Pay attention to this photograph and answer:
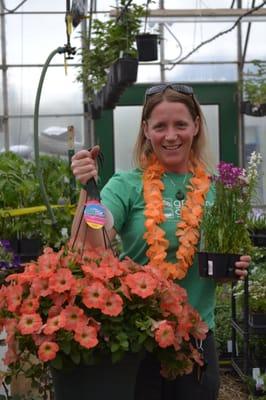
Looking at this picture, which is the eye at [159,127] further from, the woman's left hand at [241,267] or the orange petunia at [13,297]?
the orange petunia at [13,297]

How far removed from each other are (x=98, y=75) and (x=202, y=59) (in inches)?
74.9

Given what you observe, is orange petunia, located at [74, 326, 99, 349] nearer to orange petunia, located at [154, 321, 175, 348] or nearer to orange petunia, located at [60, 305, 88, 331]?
orange petunia, located at [60, 305, 88, 331]

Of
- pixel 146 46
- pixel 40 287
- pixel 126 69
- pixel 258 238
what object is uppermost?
pixel 146 46

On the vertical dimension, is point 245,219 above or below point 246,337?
above

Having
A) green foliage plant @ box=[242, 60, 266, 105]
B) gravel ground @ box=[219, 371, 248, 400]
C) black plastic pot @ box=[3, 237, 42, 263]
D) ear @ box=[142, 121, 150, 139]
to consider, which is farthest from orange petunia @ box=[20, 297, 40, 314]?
green foliage plant @ box=[242, 60, 266, 105]

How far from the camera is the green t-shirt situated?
5.78 feet

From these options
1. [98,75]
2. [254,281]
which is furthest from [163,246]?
[98,75]

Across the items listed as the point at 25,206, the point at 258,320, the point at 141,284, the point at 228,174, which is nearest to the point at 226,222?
the point at 228,174

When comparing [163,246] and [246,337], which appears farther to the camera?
[246,337]

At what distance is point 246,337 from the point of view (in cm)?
339

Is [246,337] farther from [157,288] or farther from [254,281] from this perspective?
[157,288]

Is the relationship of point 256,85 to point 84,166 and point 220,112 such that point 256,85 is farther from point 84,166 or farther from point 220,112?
point 84,166

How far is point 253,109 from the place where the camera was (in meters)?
7.85

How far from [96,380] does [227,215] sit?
621 mm
